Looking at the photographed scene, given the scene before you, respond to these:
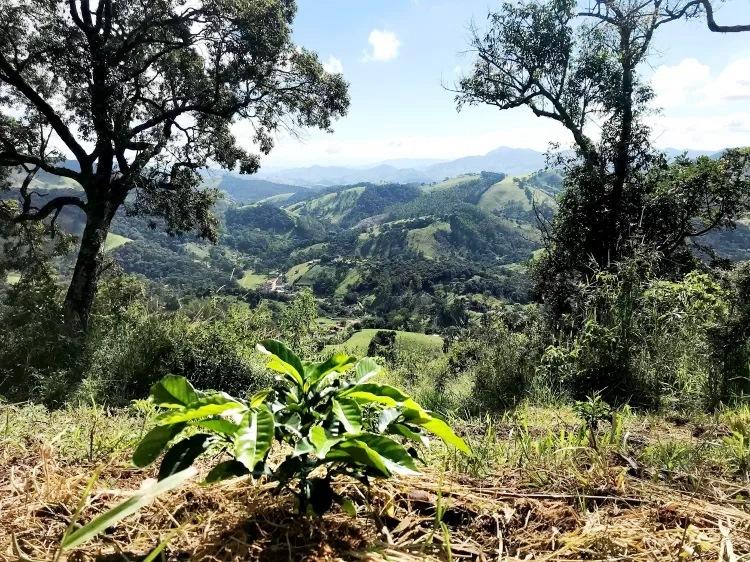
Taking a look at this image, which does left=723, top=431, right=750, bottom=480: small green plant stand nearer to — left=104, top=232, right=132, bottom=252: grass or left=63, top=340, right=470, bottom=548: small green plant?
left=63, top=340, right=470, bottom=548: small green plant

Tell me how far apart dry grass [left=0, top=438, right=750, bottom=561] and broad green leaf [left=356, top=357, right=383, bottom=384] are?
33cm

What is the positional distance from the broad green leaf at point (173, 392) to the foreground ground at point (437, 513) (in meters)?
0.19

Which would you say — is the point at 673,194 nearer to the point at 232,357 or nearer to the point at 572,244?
the point at 572,244

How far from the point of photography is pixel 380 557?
111cm

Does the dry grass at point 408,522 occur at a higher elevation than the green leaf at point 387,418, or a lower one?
lower

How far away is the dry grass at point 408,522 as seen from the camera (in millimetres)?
1146

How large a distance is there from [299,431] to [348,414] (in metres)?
0.14

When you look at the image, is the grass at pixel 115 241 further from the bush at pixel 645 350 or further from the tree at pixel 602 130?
the bush at pixel 645 350

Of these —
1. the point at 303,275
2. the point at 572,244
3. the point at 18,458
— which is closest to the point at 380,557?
the point at 18,458

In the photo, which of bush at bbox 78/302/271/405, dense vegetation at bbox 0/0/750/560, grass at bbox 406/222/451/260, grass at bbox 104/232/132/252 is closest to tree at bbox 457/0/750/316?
dense vegetation at bbox 0/0/750/560

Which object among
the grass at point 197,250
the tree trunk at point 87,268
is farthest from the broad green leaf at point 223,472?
the grass at point 197,250

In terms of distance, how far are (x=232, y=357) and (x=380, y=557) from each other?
296 inches

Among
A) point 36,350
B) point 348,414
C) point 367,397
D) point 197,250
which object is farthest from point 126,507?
point 197,250

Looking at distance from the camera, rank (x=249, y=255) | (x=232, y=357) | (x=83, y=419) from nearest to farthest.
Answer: (x=83, y=419), (x=232, y=357), (x=249, y=255)
